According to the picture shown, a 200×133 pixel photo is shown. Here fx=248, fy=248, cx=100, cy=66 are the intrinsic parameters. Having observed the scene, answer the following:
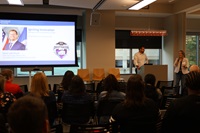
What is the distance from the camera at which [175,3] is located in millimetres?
9445

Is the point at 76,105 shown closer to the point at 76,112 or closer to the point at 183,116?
the point at 76,112

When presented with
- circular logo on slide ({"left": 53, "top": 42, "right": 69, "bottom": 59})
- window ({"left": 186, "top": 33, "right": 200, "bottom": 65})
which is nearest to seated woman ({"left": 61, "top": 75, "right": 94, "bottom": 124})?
circular logo on slide ({"left": 53, "top": 42, "right": 69, "bottom": 59})

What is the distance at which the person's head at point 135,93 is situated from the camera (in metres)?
2.49

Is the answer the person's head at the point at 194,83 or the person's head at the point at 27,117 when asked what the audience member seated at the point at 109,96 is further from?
the person's head at the point at 27,117

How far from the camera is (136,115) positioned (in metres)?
2.42

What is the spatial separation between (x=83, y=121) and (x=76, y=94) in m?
0.39

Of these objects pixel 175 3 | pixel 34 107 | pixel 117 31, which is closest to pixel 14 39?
pixel 117 31

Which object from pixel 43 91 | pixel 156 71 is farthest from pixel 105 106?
pixel 156 71

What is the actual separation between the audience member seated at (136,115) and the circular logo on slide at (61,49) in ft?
18.8

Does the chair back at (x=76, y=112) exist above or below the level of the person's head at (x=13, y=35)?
below

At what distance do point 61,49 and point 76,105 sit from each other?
15.9 ft

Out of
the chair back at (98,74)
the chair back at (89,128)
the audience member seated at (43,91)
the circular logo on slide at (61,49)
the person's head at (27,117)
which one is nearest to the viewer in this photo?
the person's head at (27,117)

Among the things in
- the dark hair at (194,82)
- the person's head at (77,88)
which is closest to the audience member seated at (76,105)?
the person's head at (77,88)

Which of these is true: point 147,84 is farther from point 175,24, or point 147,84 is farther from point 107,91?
point 175,24
